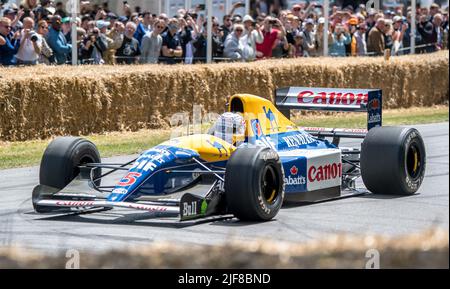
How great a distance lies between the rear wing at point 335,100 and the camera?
9.72m

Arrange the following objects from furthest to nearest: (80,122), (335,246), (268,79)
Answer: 1. (268,79)
2. (80,122)
3. (335,246)

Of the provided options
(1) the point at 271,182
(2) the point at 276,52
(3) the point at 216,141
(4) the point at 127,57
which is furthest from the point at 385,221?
(2) the point at 276,52

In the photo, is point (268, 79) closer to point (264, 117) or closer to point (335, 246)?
point (264, 117)

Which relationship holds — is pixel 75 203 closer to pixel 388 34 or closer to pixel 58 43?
pixel 58 43

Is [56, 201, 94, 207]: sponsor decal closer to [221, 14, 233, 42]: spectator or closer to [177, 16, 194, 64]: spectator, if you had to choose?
[177, 16, 194, 64]: spectator

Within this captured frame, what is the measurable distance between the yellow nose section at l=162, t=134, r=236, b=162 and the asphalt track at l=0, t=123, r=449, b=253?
Answer: 25.9 inches

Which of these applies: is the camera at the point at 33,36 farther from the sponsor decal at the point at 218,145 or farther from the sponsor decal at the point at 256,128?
the sponsor decal at the point at 218,145

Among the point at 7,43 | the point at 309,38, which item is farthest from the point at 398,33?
the point at 7,43

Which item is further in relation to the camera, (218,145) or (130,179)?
(218,145)

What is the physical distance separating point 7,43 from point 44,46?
0.81 metres

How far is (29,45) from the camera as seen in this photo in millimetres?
14648

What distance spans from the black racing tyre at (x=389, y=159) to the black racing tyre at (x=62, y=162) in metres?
2.66

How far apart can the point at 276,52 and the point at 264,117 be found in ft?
36.9

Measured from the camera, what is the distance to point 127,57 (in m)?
16.5
